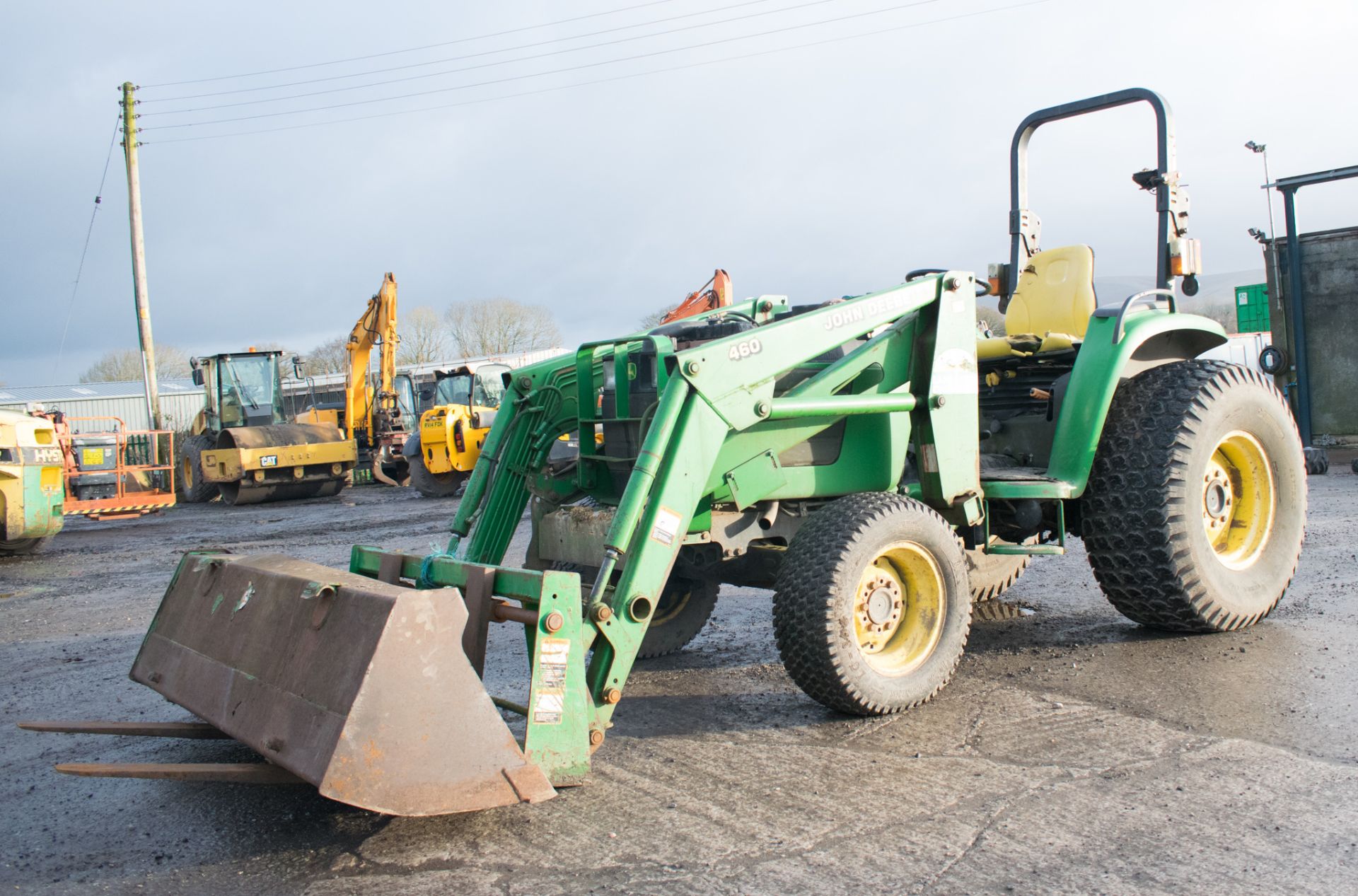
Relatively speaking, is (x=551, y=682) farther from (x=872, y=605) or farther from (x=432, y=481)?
(x=432, y=481)

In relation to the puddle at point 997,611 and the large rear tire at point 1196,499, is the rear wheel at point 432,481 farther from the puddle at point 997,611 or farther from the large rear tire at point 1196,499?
the large rear tire at point 1196,499

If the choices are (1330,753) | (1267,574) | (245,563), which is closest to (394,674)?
(245,563)

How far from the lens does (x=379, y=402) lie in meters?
23.1

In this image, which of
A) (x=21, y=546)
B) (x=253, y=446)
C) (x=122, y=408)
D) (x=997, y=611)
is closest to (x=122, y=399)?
(x=122, y=408)

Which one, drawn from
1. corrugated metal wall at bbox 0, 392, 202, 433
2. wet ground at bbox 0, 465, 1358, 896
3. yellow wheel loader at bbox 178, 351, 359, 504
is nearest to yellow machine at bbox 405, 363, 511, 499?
yellow wheel loader at bbox 178, 351, 359, 504

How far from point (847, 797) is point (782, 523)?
141 cm

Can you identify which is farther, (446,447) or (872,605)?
(446,447)

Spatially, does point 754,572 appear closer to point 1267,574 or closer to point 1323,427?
point 1267,574

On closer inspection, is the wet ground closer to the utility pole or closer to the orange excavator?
the orange excavator

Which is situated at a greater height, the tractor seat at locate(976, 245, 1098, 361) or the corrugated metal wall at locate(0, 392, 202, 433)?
the corrugated metal wall at locate(0, 392, 202, 433)

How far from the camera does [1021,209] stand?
6.53 metres

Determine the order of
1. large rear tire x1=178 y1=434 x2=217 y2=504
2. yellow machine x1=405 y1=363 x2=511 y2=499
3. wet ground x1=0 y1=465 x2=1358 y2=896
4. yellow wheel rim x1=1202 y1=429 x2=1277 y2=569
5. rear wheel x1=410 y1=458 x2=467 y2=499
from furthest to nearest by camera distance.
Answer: large rear tire x1=178 y1=434 x2=217 y2=504
rear wheel x1=410 y1=458 x2=467 y2=499
yellow machine x1=405 y1=363 x2=511 y2=499
yellow wheel rim x1=1202 y1=429 x2=1277 y2=569
wet ground x1=0 y1=465 x2=1358 y2=896

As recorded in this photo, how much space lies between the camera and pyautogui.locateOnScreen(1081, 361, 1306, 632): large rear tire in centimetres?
511

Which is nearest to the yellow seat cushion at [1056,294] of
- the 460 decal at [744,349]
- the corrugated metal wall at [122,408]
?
the 460 decal at [744,349]
